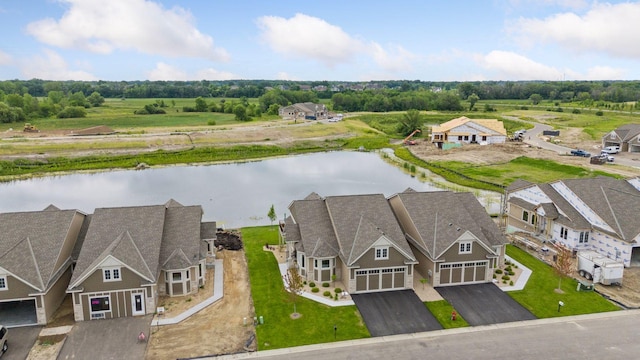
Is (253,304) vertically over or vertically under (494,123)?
under

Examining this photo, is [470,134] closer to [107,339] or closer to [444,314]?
[444,314]

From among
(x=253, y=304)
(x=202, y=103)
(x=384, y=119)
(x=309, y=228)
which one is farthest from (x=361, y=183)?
(x=202, y=103)

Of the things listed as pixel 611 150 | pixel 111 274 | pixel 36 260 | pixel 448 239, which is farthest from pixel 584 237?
pixel 611 150

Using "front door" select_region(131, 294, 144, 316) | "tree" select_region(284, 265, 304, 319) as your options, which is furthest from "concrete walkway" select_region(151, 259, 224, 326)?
"tree" select_region(284, 265, 304, 319)


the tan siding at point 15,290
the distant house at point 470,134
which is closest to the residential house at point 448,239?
the tan siding at point 15,290

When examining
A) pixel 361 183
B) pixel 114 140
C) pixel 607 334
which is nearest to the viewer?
pixel 607 334

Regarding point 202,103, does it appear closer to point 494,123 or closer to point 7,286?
point 494,123
